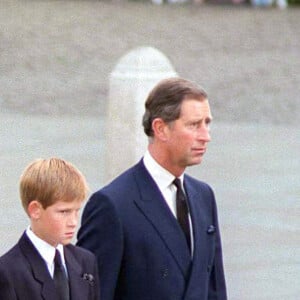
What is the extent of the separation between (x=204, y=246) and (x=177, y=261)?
149 millimetres

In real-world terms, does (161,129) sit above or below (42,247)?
above

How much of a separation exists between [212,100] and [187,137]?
1251cm

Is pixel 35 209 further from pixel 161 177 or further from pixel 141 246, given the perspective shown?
pixel 161 177

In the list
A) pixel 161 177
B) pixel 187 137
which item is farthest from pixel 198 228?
pixel 187 137

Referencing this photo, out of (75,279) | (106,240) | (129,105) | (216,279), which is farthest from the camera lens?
(129,105)

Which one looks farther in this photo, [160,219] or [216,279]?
[216,279]

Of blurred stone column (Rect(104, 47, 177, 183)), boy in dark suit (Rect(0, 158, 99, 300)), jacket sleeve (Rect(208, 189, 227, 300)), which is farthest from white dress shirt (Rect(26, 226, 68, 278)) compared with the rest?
blurred stone column (Rect(104, 47, 177, 183))

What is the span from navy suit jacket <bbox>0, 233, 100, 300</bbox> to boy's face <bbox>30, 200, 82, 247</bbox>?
8 centimetres

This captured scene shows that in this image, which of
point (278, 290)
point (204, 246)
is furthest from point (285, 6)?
point (204, 246)

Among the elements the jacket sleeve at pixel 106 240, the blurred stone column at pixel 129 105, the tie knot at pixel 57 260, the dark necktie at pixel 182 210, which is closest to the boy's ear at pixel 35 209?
the tie knot at pixel 57 260

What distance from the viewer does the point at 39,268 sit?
4.09 metres

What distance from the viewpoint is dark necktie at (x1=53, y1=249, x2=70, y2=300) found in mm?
4102

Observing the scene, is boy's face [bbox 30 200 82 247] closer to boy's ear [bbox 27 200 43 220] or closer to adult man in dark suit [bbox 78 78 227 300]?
boy's ear [bbox 27 200 43 220]

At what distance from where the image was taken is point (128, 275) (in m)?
4.52
